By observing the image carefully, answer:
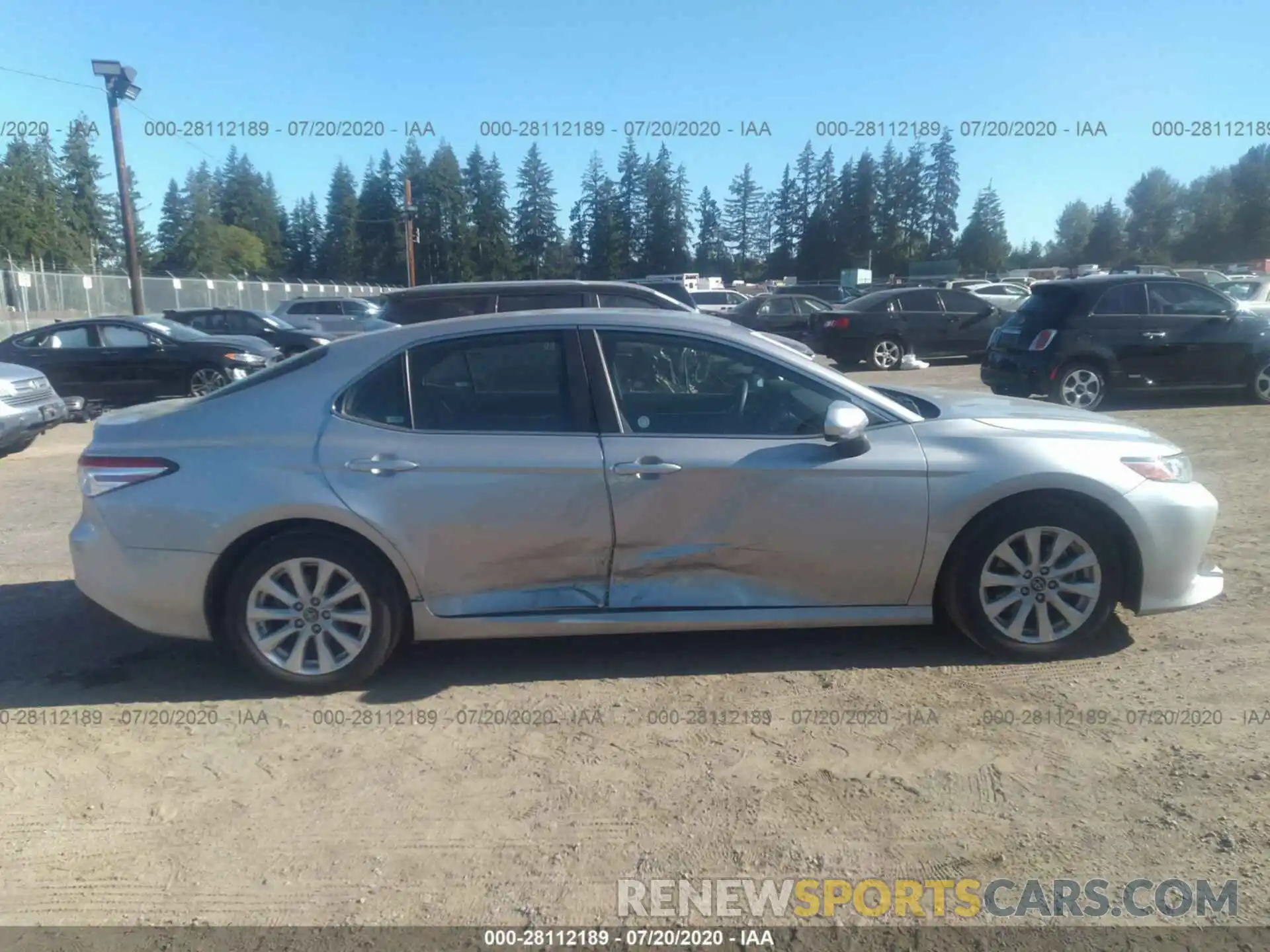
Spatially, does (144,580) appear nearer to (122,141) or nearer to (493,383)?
(493,383)

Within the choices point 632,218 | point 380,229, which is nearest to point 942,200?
point 632,218

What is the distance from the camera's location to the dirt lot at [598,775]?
2910mm

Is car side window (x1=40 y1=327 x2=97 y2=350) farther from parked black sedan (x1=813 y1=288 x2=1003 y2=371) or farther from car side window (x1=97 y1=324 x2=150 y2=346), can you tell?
parked black sedan (x1=813 y1=288 x2=1003 y2=371)

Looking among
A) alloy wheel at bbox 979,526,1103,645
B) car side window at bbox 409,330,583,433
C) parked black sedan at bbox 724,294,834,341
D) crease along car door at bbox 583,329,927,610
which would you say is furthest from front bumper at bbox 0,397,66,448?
parked black sedan at bbox 724,294,834,341

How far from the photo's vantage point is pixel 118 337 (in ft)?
48.6

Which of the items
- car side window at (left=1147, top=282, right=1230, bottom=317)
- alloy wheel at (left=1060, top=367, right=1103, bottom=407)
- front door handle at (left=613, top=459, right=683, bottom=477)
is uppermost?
car side window at (left=1147, top=282, right=1230, bottom=317)

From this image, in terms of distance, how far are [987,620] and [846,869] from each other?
1.71 metres

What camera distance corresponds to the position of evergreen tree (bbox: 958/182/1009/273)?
78812 mm

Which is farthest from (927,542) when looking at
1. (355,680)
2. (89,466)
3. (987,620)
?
(89,466)

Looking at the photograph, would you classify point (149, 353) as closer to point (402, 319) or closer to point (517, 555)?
point (402, 319)

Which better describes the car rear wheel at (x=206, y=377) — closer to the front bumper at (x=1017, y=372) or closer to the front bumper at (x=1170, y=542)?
the front bumper at (x=1017, y=372)

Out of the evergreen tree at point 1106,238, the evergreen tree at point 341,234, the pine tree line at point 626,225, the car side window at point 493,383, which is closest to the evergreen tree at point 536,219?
the pine tree line at point 626,225

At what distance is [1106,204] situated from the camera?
7325cm

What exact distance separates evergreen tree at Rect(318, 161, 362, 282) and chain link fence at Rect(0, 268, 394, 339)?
4246cm
